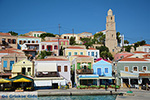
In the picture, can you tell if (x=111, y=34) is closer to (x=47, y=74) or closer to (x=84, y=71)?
(x=84, y=71)

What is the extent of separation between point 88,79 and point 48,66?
8264 millimetres

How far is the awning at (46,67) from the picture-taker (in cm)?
3381

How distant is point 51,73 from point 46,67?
68.2 inches

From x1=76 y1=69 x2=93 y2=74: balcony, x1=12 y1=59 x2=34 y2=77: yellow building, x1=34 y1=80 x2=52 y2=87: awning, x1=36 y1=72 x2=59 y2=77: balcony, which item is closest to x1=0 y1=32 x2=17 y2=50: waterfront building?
x1=12 y1=59 x2=34 y2=77: yellow building

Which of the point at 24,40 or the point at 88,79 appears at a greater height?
the point at 24,40

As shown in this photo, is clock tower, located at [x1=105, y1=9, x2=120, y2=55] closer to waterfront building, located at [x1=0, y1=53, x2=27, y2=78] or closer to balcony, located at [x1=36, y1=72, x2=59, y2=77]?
balcony, located at [x1=36, y1=72, x2=59, y2=77]

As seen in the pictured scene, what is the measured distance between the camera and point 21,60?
3538 cm

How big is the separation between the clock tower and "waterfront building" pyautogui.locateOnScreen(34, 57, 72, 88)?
154 ft

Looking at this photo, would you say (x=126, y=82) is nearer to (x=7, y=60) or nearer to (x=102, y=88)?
(x=102, y=88)

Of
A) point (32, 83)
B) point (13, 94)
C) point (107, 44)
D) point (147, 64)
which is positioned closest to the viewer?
point (13, 94)

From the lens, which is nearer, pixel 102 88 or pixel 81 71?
pixel 102 88

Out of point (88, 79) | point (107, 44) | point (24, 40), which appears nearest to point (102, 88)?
point (88, 79)

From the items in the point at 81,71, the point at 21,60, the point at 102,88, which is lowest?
the point at 102,88

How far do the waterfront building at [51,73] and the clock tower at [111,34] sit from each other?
46796mm
